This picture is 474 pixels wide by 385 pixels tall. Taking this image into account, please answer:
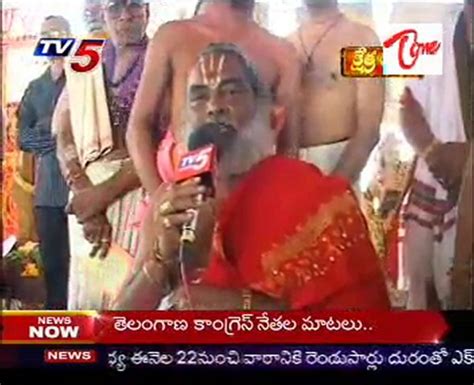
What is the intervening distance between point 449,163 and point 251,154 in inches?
20.0

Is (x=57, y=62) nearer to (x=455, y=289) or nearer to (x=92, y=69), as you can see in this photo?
(x=92, y=69)

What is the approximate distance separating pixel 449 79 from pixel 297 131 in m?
0.41

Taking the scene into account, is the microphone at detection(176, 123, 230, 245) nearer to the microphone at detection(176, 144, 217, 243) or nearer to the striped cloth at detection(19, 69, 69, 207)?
the microphone at detection(176, 144, 217, 243)

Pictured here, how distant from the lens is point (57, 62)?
2.65 metres

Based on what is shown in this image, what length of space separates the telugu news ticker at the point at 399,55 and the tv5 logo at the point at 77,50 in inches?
25.0

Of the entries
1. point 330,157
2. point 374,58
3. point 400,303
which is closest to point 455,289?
point 400,303

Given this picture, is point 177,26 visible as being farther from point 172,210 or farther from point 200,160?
point 172,210

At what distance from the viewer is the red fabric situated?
8.68 feet

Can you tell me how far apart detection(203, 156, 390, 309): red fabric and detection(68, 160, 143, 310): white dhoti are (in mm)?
222

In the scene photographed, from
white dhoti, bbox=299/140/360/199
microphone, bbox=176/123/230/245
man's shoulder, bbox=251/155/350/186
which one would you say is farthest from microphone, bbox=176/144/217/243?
white dhoti, bbox=299/140/360/199

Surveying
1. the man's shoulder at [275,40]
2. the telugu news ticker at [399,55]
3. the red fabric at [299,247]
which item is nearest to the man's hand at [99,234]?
the red fabric at [299,247]

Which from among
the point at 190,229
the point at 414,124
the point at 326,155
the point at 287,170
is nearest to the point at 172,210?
the point at 190,229

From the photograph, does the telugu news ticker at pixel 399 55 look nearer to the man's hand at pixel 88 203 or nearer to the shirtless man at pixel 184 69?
the shirtless man at pixel 184 69

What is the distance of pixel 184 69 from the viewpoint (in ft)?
8.71
